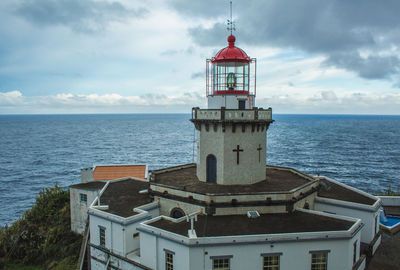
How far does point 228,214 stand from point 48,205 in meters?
23.5

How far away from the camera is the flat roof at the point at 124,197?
20.0m

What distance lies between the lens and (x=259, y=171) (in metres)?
21.8

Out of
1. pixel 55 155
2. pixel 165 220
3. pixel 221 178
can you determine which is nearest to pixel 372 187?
pixel 221 178

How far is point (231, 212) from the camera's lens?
17953 millimetres

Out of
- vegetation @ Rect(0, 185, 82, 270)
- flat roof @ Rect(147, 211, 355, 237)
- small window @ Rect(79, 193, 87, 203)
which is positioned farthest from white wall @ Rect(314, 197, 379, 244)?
vegetation @ Rect(0, 185, 82, 270)

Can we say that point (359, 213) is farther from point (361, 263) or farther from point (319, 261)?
point (319, 261)

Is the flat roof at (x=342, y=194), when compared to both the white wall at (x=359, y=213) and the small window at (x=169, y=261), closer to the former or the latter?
the white wall at (x=359, y=213)

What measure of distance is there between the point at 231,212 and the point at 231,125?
566cm

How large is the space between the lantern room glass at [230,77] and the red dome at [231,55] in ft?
1.15

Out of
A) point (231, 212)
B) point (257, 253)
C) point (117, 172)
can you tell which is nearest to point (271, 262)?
point (257, 253)

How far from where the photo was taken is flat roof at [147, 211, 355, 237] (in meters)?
15.9

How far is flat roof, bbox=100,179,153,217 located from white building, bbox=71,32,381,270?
2.8 inches

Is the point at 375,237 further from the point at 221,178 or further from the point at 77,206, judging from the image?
the point at 77,206

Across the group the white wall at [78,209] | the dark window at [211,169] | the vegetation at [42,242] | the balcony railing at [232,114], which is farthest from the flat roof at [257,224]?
the vegetation at [42,242]
